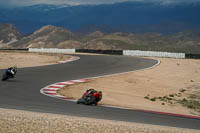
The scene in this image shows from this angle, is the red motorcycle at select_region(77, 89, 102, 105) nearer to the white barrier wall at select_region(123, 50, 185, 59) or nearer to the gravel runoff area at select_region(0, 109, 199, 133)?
the gravel runoff area at select_region(0, 109, 199, 133)

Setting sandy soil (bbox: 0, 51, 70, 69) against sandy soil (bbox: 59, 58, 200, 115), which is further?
sandy soil (bbox: 0, 51, 70, 69)

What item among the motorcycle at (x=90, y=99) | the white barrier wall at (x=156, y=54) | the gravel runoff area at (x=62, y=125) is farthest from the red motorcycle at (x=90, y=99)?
the white barrier wall at (x=156, y=54)

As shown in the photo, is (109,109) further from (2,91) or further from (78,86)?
(78,86)

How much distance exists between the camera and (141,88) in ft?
73.2

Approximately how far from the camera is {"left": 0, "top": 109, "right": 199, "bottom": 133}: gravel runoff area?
377 inches

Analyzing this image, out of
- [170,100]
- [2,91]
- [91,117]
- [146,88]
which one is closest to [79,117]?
[91,117]

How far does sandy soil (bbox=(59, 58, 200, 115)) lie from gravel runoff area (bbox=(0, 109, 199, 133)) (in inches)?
172

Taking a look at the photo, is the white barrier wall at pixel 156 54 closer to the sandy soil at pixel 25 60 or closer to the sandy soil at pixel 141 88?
the sandy soil at pixel 25 60

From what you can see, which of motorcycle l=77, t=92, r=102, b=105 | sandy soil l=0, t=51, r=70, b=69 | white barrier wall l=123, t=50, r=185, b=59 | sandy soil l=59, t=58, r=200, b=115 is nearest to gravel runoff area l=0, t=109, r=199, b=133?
motorcycle l=77, t=92, r=102, b=105

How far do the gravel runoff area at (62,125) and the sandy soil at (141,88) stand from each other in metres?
4.37

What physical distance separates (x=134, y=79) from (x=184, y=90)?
12.3 feet

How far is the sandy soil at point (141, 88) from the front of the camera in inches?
656

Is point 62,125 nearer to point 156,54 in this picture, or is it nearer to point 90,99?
point 90,99

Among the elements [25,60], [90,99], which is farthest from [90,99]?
[25,60]
